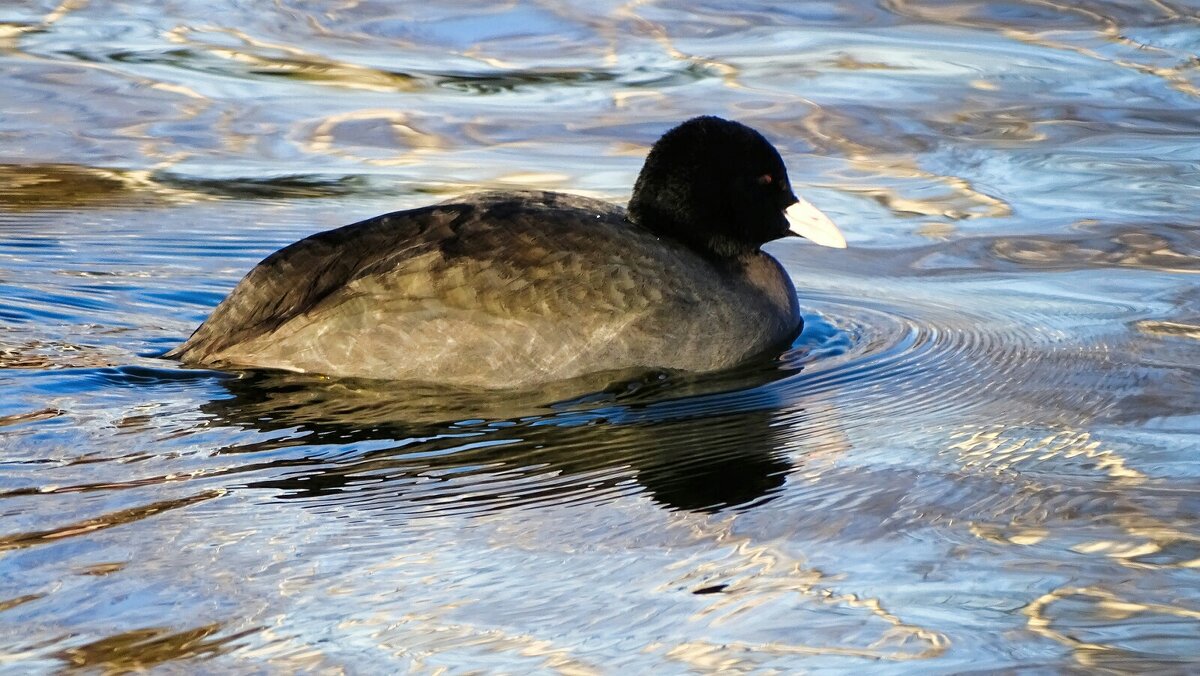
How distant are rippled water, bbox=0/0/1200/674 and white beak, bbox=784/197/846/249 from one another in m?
0.39

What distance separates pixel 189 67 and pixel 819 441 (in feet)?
25.2

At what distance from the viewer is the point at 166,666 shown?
383cm

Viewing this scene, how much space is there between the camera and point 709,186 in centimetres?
713

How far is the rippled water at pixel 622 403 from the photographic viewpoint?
418 centimetres

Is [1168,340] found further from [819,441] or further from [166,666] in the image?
[166,666]

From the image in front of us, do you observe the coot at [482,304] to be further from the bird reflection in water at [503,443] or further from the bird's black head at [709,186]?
the bird's black head at [709,186]

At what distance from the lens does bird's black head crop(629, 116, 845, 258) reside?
23.2 ft

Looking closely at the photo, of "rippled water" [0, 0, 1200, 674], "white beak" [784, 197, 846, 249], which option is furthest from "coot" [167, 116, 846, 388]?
"white beak" [784, 197, 846, 249]

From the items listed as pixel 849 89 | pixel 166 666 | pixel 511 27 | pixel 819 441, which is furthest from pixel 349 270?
pixel 511 27

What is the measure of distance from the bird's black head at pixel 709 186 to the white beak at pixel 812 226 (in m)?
0.15

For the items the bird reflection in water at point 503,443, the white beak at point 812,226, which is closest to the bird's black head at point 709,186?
the white beak at point 812,226

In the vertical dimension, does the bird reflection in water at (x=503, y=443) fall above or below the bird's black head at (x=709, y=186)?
below

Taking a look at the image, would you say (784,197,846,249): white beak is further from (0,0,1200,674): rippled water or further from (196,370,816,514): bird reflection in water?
(196,370,816,514): bird reflection in water

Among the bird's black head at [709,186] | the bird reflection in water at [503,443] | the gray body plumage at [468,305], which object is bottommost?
the bird reflection in water at [503,443]
